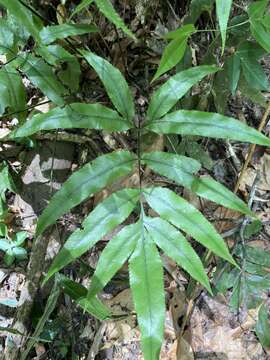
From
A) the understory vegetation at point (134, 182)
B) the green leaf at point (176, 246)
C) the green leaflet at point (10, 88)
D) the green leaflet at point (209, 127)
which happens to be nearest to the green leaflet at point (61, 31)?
the understory vegetation at point (134, 182)

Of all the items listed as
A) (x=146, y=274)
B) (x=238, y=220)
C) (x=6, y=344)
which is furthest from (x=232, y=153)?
(x=6, y=344)

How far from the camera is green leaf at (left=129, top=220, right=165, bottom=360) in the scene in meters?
0.89

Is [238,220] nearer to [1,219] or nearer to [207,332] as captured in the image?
[207,332]

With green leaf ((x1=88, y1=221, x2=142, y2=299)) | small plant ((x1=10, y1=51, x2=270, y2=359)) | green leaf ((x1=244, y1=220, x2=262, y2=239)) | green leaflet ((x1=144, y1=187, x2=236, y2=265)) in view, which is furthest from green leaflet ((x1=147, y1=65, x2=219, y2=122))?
green leaf ((x1=244, y1=220, x2=262, y2=239))

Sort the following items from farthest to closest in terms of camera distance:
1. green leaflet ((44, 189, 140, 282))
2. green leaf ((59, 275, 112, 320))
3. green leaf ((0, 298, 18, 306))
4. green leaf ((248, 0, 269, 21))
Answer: green leaf ((0, 298, 18, 306)), green leaf ((59, 275, 112, 320)), green leaf ((248, 0, 269, 21)), green leaflet ((44, 189, 140, 282))

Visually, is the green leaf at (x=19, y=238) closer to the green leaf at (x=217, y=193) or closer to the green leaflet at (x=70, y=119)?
the green leaflet at (x=70, y=119)

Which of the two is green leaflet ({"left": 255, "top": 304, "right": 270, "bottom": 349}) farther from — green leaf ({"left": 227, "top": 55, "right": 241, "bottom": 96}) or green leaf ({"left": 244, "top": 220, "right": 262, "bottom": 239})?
green leaf ({"left": 227, "top": 55, "right": 241, "bottom": 96})

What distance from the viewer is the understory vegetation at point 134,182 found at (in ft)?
3.44

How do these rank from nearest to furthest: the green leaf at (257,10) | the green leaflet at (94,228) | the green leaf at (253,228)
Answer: the green leaflet at (94,228), the green leaf at (257,10), the green leaf at (253,228)

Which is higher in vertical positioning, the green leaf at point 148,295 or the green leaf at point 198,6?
the green leaf at point 198,6

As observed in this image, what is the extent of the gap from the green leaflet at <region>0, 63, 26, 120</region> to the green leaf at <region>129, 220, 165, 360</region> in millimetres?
535

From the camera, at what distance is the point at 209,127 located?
1.09m

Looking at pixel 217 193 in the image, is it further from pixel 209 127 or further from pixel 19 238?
pixel 19 238

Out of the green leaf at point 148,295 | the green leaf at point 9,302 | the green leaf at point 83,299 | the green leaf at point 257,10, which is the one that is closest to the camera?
the green leaf at point 148,295
